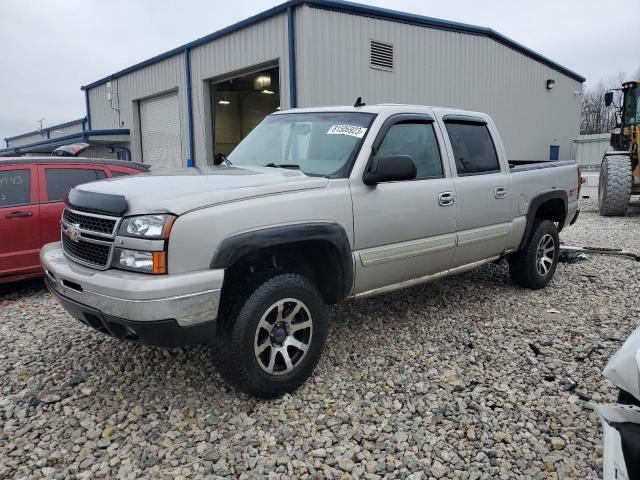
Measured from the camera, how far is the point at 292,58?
11242mm

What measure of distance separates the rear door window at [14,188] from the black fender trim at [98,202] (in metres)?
2.74

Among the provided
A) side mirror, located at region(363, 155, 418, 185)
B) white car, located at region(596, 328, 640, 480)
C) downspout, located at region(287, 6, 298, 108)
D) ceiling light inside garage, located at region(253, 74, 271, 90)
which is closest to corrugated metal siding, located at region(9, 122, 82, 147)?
ceiling light inside garage, located at region(253, 74, 271, 90)

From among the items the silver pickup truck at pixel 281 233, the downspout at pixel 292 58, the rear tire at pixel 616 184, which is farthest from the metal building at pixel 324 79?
the silver pickup truck at pixel 281 233

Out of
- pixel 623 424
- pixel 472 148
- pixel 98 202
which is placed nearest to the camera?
pixel 623 424

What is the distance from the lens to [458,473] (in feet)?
8.43

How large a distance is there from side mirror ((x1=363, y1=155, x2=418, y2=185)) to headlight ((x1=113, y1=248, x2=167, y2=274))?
1.54m

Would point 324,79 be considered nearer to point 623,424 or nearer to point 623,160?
point 623,160

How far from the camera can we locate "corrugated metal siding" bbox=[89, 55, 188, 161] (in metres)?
15.2

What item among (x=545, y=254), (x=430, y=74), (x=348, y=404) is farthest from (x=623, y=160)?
(x=348, y=404)

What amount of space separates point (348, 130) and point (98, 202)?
6.05 ft

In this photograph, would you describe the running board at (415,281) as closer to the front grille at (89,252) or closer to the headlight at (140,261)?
the headlight at (140,261)

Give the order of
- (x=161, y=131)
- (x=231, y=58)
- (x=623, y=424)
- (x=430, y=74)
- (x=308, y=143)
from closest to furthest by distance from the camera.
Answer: (x=623, y=424)
(x=308, y=143)
(x=231, y=58)
(x=430, y=74)
(x=161, y=131)

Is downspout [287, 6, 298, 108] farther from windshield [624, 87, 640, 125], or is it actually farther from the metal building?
windshield [624, 87, 640, 125]

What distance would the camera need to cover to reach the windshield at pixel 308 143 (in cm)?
368
